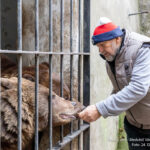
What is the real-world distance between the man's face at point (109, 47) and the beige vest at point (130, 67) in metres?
0.06

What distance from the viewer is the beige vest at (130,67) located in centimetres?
283

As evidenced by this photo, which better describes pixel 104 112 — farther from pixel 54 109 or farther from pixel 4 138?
pixel 4 138

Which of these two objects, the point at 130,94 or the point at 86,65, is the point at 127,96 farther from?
the point at 86,65

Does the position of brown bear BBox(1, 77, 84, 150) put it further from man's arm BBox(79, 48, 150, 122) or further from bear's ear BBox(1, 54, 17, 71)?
bear's ear BBox(1, 54, 17, 71)

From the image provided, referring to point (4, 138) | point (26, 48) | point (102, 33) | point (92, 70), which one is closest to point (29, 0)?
point (26, 48)

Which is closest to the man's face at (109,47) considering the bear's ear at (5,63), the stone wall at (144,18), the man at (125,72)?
the man at (125,72)

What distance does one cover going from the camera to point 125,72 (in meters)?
2.92

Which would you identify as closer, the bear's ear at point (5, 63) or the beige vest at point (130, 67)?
the beige vest at point (130, 67)

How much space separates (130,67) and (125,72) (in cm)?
9

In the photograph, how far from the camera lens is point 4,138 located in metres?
2.74

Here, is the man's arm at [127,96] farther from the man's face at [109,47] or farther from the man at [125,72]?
the man's face at [109,47]

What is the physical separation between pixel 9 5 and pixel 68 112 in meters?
2.49

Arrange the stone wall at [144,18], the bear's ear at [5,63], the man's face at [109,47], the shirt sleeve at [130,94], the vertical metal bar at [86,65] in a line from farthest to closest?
A: the stone wall at [144,18] < the bear's ear at [5,63] < the vertical metal bar at [86,65] < the man's face at [109,47] < the shirt sleeve at [130,94]

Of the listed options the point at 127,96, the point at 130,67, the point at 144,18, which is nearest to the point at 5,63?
the point at 130,67
